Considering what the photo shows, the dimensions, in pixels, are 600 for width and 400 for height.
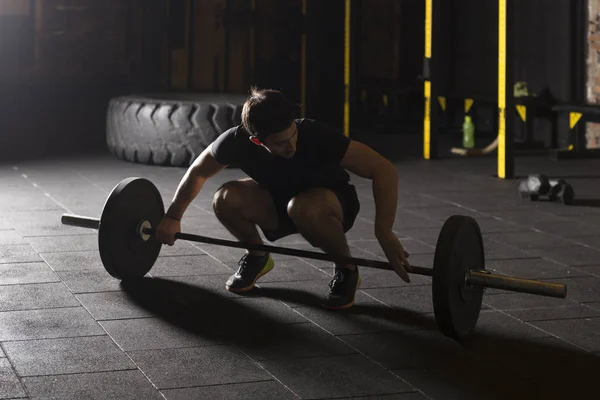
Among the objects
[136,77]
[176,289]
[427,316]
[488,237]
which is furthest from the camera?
[136,77]

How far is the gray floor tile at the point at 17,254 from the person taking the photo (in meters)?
3.76

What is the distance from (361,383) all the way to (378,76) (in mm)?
6903

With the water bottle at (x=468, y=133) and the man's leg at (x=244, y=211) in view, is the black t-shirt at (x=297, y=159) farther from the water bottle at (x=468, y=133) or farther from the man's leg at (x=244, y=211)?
the water bottle at (x=468, y=133)

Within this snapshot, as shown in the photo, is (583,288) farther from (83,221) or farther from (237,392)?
(83,221)

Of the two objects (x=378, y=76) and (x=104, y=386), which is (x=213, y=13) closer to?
(x=378, y=76)

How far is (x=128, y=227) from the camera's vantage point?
3.35 m

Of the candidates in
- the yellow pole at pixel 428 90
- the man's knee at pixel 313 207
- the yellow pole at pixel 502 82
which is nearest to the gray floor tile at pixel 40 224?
the man's knee at pixel 313 207

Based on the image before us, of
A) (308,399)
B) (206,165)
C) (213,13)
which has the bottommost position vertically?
(308,399)

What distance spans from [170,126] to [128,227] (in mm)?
3159

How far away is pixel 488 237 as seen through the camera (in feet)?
14.1

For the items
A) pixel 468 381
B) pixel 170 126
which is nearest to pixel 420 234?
pixel 468 381

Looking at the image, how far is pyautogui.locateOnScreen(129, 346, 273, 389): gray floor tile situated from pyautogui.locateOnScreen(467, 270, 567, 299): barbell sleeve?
653 mm

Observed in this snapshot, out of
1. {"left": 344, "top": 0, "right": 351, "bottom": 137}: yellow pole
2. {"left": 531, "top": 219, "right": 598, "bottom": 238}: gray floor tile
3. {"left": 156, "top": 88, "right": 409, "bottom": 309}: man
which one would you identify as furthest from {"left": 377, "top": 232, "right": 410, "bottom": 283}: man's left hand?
{"left": 344, "top": 0, "right": 351, "bottom": 137}: yellow pole

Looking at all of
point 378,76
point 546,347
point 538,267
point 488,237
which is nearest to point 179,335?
point 546,347
